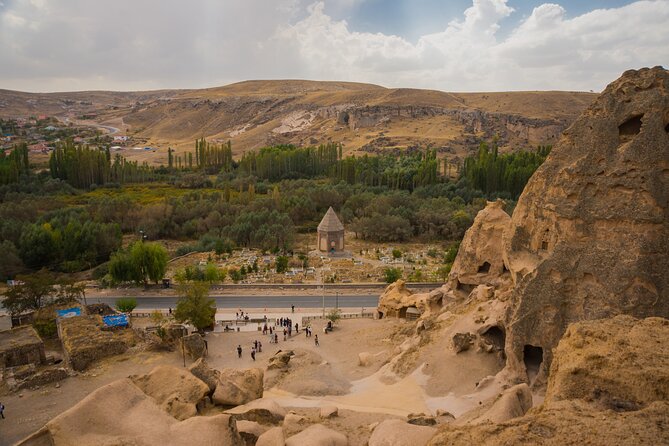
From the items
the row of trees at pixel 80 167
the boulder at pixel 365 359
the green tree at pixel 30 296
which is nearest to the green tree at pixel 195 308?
the green tree at pixel 30 296

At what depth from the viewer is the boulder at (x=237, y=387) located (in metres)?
15.7

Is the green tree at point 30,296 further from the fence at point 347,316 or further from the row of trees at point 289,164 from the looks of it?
the row of trees at point 289,164

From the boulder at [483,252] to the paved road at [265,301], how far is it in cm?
1124

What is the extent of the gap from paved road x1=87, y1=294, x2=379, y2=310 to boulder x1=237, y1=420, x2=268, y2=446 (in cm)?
2100

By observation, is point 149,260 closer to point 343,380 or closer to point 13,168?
point 343,380

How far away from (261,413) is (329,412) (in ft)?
6.50

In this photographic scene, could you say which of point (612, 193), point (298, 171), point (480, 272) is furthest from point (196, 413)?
point (298, 171)

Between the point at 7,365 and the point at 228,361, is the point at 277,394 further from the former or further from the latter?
the point at 7,365

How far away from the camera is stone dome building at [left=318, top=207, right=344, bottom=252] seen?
4903cm

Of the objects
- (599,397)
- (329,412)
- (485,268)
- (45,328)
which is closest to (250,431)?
(329,412)

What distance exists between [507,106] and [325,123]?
53921mm

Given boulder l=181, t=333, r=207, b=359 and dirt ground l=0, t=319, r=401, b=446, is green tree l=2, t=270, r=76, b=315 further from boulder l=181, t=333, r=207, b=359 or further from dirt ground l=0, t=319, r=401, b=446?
boulder l=181, t=333, r=207, b=359

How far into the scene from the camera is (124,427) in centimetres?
1149

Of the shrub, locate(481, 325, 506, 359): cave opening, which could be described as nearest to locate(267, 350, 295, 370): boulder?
locate(481, 325, 506, 359): cave opening
